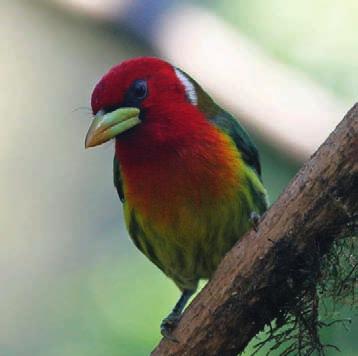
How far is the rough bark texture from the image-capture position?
369 cm

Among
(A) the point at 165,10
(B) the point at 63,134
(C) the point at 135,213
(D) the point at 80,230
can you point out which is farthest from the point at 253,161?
(B) the point at 63,134

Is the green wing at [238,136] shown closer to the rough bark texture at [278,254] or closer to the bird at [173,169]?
the bird at [173,169]

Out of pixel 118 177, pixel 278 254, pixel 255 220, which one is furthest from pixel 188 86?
pixel 278 254

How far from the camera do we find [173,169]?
439cm

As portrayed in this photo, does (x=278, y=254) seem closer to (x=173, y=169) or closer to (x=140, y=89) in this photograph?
(x=173, y=169)

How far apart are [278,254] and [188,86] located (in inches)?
43.5

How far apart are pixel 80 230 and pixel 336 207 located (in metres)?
4.10

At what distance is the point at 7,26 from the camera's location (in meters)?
8.31

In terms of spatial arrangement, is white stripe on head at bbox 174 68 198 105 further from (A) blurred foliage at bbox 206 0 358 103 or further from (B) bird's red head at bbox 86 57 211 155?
(A) blurred foliage at bbox 206 0 358 103

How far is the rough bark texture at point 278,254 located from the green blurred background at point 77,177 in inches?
36.9

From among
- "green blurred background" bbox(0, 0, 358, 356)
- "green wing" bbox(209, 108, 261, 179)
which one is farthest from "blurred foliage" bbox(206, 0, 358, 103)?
"green wing" bbox(209, 108, 261, 179)

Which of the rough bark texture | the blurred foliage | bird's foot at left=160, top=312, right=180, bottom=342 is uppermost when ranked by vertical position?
the blurred foliage

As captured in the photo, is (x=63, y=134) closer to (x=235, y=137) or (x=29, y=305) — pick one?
(x=29, y=305)

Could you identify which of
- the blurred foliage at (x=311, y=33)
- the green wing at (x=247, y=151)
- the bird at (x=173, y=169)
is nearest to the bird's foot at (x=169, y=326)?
the bird at (x=173, y=169)
